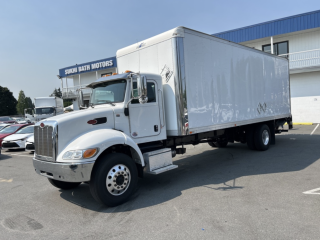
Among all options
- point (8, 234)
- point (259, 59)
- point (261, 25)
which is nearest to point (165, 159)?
point (8, 234)

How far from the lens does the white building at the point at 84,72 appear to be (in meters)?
30.5

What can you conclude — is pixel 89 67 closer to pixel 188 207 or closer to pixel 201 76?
pixel 201 76

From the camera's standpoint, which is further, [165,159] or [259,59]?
[259,59]

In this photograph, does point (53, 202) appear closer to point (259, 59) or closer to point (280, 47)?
point (259, 59)

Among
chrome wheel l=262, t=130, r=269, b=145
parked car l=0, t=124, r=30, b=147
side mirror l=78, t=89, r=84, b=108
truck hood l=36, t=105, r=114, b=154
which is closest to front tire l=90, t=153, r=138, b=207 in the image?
truck hood l=36, t=105, r=114, b=154

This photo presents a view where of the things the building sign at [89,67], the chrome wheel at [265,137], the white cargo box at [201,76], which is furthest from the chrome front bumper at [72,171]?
the building sign at [89,67]

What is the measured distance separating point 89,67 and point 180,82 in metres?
28.8

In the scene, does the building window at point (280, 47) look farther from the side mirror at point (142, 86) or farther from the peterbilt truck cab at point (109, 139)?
the side mirror at point (142, 86)

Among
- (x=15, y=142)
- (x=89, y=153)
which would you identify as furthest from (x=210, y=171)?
(x=15, y=142)

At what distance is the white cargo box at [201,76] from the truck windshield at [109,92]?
3.62ft

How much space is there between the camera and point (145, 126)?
5789 mm

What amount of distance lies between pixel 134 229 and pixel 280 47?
70.9 feet

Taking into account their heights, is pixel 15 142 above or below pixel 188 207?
above

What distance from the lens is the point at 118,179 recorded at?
4.86 metres
